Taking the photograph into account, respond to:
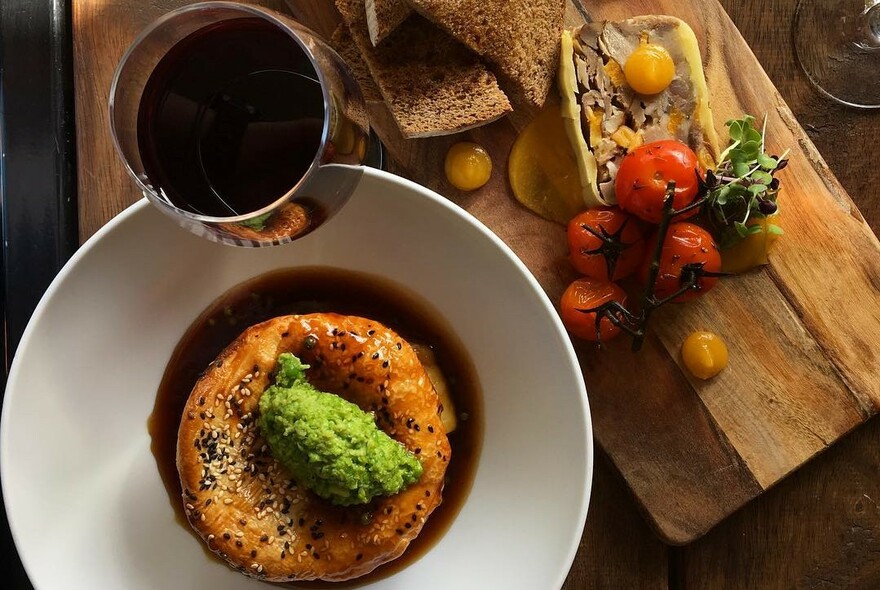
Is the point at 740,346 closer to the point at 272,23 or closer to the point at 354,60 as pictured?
the point at 354,60

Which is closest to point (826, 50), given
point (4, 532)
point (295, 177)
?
point (295, 177)

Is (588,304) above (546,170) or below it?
below

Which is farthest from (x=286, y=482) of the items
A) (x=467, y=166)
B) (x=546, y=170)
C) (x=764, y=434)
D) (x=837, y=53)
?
(x=837, y=53)

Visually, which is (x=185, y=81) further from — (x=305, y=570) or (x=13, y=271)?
(x=305, y=570)

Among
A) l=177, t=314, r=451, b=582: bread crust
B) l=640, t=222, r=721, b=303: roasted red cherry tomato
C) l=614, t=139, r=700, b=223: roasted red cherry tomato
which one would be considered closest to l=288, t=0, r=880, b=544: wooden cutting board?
l=640, t=222, r=721, b=303: roasted red cherry tomato

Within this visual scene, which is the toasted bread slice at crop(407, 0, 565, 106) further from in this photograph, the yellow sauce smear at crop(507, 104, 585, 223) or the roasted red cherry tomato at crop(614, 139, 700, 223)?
the roasted red cherry tomato at crop(614, 139, 700, 223)

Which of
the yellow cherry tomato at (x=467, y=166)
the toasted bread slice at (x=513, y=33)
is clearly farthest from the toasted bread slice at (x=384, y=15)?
the yellow cherry tomato at (x=467, y=166)
